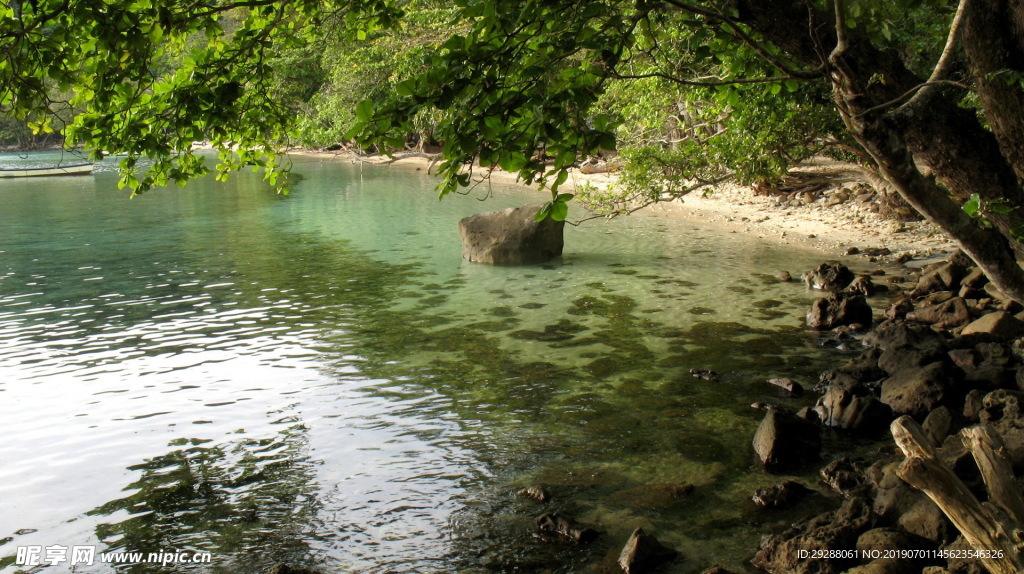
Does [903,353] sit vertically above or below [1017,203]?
below

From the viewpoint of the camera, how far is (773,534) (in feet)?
21.2

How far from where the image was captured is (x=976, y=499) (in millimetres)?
4160

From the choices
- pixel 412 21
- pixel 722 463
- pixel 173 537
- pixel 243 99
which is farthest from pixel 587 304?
pixel 412 21

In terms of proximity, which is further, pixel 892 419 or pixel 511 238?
pixel 511 238

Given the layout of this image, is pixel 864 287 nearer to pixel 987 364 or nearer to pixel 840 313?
pixel 840 313

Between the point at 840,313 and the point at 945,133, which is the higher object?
the point at 945,133

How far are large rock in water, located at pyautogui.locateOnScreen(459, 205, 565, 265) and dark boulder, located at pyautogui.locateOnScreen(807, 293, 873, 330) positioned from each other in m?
7.33

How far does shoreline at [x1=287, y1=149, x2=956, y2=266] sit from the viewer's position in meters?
19.1

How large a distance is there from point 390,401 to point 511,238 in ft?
30.5

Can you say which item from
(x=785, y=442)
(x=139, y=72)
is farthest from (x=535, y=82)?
(x=785, y=442)

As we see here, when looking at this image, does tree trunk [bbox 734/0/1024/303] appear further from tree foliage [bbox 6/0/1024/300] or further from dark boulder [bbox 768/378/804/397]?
dark boulder [bbox 768/378/804/397]

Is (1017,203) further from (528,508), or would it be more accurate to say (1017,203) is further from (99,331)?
(99,331)

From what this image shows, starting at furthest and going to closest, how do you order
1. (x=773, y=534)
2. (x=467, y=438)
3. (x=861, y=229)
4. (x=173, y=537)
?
(x=861, y=229) < (x=467, y=438) < (x=173, y=537) < (x=773, y=534)

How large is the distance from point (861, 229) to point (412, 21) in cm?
1759
